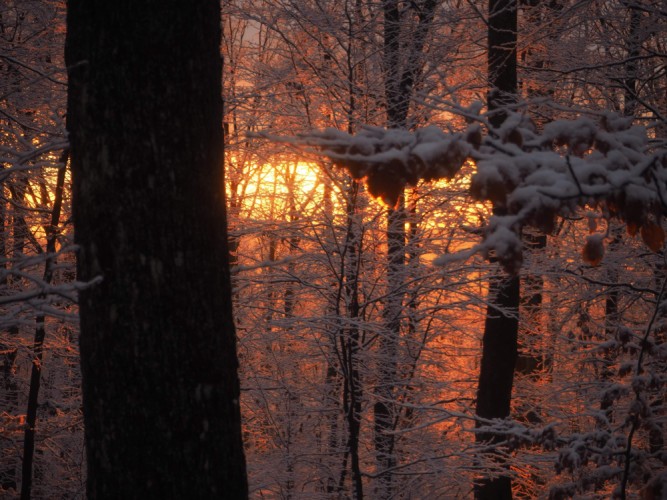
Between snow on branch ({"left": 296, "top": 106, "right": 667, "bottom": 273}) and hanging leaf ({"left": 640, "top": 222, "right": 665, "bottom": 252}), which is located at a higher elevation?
snow on branch ({"left": 296, "top": 106, "right": 667, "bottom": 273})

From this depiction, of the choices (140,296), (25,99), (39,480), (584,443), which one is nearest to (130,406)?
(140,296)

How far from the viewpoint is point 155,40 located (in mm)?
2420

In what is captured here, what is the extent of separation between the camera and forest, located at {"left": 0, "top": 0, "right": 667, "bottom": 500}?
7.75 ft

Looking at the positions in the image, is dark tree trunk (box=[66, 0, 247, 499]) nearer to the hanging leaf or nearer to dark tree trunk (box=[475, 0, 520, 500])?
the hanging leaf

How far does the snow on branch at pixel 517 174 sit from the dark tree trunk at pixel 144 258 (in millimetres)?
743

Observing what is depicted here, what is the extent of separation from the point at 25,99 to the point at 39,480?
26.0 feet

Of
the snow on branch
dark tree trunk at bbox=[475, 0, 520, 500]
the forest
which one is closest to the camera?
the snow on branch

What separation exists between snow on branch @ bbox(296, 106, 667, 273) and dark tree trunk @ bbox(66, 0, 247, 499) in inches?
29.3

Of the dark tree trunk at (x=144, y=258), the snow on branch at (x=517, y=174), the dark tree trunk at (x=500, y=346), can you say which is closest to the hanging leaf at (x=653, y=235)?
the snow on branch at (x=517, y=174)

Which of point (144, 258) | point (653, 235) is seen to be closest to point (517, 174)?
point (653, 235)

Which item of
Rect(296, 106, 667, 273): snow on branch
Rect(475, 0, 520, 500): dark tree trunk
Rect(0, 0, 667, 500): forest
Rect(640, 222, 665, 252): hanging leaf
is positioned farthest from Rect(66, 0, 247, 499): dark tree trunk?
Rect(475, 0, 520, 500): dark tree trunk

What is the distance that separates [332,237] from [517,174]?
5.07 metres

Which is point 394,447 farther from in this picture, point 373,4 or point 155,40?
point 155,40

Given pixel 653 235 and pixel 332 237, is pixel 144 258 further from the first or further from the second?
pixel 332 237
